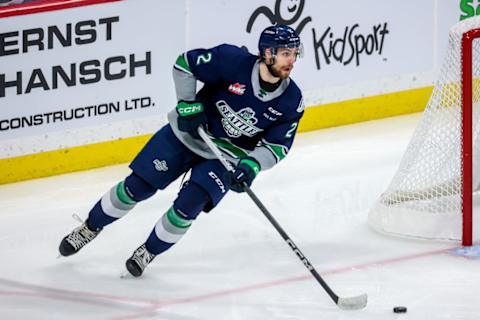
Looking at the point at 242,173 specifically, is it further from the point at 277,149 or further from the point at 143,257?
the point at 143,257

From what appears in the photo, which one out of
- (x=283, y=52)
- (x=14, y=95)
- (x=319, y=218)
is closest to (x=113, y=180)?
(x=14, y=95)

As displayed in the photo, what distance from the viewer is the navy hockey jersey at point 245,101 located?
17.0ft

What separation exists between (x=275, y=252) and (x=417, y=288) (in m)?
0.78

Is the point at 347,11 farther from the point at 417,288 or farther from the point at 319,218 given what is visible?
the point at 417,288

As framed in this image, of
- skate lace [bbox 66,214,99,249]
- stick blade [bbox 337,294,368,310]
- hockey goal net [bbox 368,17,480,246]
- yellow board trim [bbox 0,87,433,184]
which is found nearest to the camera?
stick blade [bbox 337,294,368,310]

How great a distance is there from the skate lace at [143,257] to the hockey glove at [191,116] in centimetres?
57

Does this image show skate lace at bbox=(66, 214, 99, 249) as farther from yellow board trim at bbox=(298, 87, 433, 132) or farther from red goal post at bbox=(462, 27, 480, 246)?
yellow board trim at bbox=(298, 87, 433, 132)

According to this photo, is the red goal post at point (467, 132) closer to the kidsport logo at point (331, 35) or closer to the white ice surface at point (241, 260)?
the white ice surface at point (241, 260)

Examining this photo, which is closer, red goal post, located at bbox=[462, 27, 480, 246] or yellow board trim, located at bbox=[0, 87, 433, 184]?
red goal post, located at bbox=[462, 27, 480, 246]

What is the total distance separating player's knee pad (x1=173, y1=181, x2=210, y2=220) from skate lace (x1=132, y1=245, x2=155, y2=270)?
27 centimetres

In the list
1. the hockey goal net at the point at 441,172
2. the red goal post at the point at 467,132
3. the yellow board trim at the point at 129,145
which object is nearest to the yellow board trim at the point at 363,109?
the yellow board trim at the point at 129,145

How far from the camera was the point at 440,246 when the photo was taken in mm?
5809

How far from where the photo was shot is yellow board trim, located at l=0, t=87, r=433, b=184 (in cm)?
682

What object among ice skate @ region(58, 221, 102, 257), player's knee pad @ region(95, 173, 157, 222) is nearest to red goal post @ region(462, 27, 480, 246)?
player's knee pad @ region(95, 173, 157, 222)
